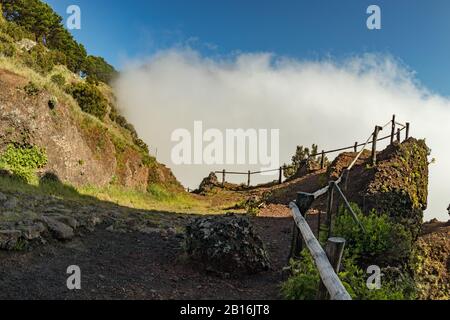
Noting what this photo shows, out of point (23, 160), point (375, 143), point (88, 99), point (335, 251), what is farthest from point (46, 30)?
point (335, 251)

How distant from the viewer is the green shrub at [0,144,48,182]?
46.9ft

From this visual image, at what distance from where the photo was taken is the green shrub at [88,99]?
26219 millimetres

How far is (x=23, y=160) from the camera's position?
14.9 metres

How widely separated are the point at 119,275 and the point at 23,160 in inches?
380

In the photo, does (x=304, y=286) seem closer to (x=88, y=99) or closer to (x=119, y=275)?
(x=119, y=275)

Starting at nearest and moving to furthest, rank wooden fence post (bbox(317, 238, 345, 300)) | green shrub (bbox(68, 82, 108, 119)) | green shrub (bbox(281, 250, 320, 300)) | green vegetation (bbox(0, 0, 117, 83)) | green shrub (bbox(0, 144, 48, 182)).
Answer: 1. wooden fence post (bbox(317, 238, 345, 300))
2. green shrub (bbox(281, 250, 320, 300))
3. green shrub (bbox(0, 144, 48, 182))
4. green shrub (bbox(68, 82, 108, 119))
5. green vegetation (bbox(0, 0, 117, 83))

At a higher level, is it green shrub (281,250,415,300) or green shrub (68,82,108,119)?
green shrub (68,82,108,119)

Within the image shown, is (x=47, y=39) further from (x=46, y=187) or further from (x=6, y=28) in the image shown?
(x=46, y=187)

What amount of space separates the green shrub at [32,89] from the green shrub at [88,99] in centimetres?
979

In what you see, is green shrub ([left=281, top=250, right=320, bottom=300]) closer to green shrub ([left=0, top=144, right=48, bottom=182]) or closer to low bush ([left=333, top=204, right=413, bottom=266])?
low bush ([left=333, top=204, right=413, bottom=266])

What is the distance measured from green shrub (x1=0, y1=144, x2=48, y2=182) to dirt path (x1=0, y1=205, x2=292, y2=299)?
652 cm

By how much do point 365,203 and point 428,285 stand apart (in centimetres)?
533

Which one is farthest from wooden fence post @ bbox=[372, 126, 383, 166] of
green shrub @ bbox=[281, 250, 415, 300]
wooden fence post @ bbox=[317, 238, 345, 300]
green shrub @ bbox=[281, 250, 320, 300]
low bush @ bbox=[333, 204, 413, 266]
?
wooden fence post @ bbox=[317, 238, 345, 300]

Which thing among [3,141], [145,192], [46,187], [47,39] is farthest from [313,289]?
[47,39]
